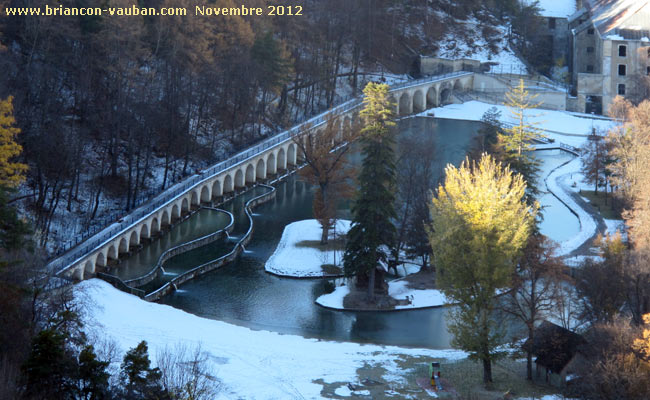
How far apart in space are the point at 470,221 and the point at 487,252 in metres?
1.21

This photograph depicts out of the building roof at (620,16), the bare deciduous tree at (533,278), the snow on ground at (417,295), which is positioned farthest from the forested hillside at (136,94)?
the building roof at (620,16)

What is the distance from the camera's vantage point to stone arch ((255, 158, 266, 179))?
63.6 metres

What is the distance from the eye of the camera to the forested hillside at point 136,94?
48.7 metres

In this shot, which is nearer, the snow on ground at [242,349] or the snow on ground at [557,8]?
the snow on ground at [242,349]

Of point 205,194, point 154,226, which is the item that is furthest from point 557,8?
point 154,226

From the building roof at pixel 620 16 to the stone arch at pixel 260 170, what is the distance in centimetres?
3816

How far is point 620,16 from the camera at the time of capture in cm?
8412

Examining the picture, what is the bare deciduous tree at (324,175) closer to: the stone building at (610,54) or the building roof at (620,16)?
the stone building at (610,54)

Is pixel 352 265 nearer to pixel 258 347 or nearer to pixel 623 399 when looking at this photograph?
pixel 258 347

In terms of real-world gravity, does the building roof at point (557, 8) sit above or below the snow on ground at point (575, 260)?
above

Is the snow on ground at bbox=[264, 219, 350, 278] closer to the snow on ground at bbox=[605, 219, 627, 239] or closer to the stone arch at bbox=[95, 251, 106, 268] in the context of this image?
the stone arch at bbox=[95, 251, 106, 268]

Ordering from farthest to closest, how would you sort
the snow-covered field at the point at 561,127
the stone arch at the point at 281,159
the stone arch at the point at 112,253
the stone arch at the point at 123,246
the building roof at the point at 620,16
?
the building roof at the point at 620,16, the stone arch at the point at 281,159, the snow-covered field at the point at 561,127, the stone arch at the point at 123,246, the stone arch at the point at 112,253

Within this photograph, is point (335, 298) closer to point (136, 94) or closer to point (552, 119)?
point (136, 94)

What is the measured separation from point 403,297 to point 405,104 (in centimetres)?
4695
